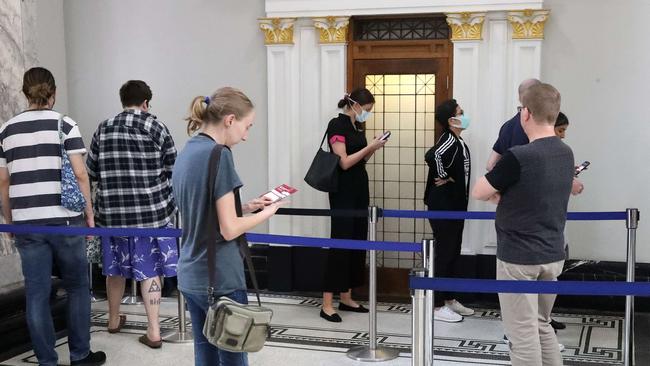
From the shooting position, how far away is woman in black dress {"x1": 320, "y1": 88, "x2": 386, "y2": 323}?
20.0ft

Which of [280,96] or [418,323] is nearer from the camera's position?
[418,323]

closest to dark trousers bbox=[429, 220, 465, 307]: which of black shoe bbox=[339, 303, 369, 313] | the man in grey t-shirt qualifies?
black shoe bbox=[339, 303, 369, 313]

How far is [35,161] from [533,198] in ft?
8.81

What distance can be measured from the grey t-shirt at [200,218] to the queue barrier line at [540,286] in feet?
2.42

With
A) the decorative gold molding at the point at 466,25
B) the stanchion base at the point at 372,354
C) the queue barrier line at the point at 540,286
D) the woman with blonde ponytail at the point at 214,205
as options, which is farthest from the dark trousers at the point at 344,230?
the woman with blonde ponytail at the point at 214,205

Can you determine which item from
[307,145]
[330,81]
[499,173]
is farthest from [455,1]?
[499,173]

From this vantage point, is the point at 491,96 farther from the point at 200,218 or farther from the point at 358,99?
the point at 200,218

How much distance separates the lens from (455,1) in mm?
6477

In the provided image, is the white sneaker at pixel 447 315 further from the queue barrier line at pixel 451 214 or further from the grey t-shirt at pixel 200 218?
the grey t-shirt at pixel 200 218

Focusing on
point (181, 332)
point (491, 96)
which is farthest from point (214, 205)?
point (491, 96)

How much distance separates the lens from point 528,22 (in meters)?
6.35

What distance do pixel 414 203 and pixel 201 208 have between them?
4008 millimetres

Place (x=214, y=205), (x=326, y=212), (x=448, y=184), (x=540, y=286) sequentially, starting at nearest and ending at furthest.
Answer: (x=214, y=205)
(x=540, y=286)
(x=326, y=212)
(x=448, y=184)

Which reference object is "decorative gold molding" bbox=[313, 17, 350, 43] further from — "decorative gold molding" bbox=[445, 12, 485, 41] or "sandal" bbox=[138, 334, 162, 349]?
"sandal" bbox=[138, 334, 162, 349]
